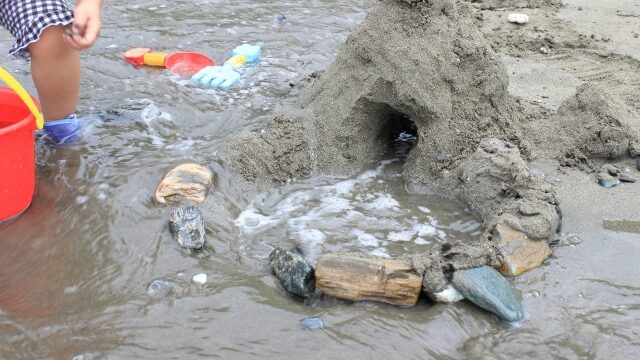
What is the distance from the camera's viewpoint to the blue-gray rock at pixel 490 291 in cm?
229

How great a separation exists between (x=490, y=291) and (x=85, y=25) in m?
2.23

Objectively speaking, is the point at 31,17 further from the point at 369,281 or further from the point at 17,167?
the point at 369,281

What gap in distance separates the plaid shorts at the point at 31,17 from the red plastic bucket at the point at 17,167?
529 millimetres

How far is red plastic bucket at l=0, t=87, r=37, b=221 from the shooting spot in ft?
8.59

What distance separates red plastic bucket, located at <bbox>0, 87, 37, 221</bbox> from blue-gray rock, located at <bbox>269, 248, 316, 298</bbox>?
131 centimetres

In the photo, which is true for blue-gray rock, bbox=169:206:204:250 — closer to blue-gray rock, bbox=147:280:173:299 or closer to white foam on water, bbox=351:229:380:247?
blue-gray rock, bbox=147:280:173:299

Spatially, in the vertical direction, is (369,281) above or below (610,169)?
below

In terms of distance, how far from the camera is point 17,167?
2.72 meters

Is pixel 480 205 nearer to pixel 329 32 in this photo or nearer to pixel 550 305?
pixel 550 305

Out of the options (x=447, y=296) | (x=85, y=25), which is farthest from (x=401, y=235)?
(x=85, y=25)

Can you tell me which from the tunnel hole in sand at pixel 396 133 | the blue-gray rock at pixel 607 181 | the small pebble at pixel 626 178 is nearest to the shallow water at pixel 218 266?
the tunnel hole in sand at pixel 396 133

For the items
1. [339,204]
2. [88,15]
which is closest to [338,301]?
[339,204]

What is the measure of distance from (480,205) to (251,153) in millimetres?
1287

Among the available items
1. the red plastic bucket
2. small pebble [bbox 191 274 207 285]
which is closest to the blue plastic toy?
the red plastic bucket
